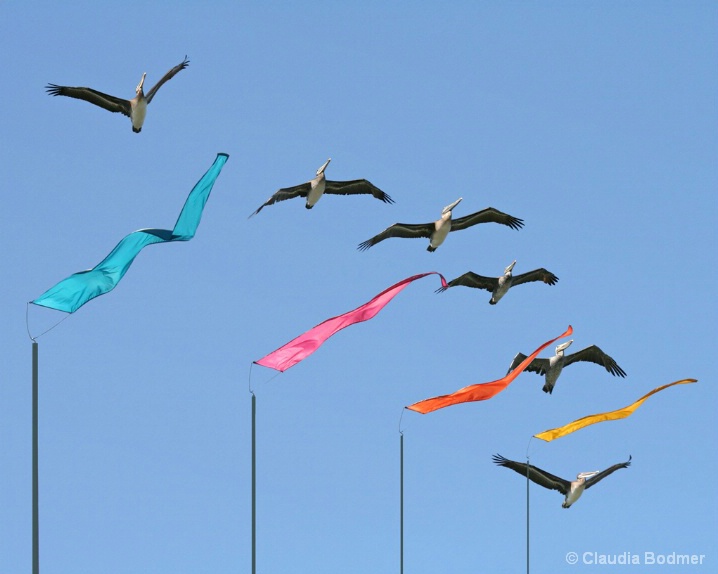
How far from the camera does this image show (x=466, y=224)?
217 feet

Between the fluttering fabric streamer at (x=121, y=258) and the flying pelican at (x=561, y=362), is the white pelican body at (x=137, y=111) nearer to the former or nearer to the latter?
the fluttering fabric streamer at (x=121, y=258)

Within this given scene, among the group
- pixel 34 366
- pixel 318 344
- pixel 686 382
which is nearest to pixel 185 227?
pixel 318 344

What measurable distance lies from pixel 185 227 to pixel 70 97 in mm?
11760

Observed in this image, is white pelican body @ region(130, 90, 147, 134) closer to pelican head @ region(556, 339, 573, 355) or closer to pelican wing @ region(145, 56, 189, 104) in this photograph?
pelican wing @ region(145, 56, 189, 104)

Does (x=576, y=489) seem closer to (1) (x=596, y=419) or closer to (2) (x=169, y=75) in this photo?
(1) (x=596, y=419)

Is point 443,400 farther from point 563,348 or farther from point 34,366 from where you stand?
point 34,366

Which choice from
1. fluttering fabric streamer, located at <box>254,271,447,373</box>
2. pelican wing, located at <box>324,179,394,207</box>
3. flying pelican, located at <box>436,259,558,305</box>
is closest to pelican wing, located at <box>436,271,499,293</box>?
flying pelican, located at <box>436,259,558,305</box>

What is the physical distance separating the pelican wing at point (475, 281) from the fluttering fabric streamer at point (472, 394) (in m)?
6.56

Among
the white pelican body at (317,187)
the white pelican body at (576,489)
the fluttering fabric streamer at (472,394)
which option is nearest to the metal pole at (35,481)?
the fluttering fabric streamer at (472,394)

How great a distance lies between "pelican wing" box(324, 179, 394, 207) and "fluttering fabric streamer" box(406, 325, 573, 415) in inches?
344

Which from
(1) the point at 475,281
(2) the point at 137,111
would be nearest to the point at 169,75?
(2) the point at 137,111

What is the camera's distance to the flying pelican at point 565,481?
214 ft

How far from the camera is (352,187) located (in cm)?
6412

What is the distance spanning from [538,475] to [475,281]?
8003mm
